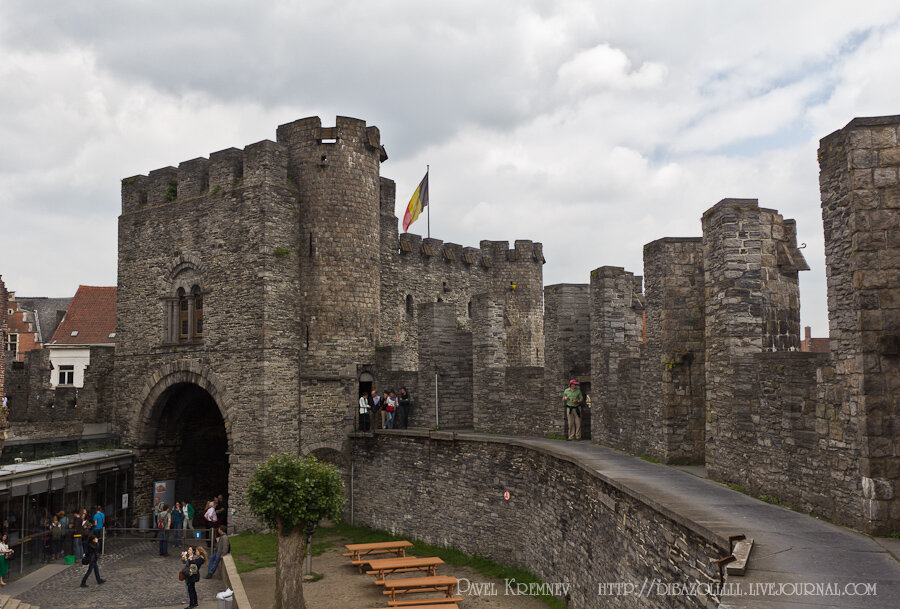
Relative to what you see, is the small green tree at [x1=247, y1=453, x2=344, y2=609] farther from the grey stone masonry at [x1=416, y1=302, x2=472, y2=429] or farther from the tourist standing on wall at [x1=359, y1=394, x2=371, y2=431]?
the grey stone masonry at [x1=416, y1=302, x2=472, y2=429]

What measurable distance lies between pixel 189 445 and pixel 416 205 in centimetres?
1107

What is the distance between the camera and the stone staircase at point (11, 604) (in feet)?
45.6

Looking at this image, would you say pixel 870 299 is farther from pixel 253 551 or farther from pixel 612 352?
pixel 253 551

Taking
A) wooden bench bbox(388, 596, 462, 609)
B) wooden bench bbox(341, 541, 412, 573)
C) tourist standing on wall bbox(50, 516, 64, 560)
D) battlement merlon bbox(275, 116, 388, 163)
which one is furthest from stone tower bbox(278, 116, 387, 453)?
wooden bench bbox(388, 596, 462, 609)

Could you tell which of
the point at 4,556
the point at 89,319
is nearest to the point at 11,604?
the point at 4,556

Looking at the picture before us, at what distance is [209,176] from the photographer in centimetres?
2242

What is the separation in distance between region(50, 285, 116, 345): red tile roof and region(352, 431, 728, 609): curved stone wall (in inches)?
905

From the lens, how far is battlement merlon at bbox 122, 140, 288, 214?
21234 millimetres

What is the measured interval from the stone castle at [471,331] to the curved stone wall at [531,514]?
1.78 m

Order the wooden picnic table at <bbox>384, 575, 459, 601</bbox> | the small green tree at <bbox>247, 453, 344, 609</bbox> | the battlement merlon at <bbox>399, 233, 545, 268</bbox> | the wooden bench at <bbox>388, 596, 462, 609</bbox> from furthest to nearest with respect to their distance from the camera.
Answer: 1. the battlement merlon at <bbox>399, 233, 545, 268</bbox>
2. the wooden picnic table at <bbox>384, 575, 459, 601</bbox>
3. the small green tree at <bbox>247, 453, 344, 609</bbox>
4. the wooden bench at <bbox>388, 596, 462, 609</bbox>

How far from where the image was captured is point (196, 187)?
22688 millimetres

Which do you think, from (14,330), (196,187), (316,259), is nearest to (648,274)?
(316,259)

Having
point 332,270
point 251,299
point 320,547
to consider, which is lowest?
point 320,547

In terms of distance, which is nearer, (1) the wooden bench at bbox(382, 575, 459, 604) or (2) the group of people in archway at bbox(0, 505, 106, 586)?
(1) the wooden bench at bbox(382, 575, 459, 604)
